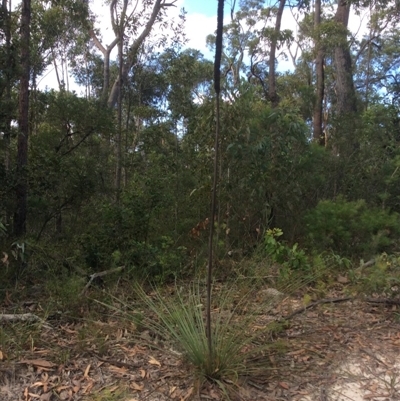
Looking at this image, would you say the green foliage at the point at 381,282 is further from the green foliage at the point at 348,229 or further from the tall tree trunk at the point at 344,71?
the tall tree trunk at the point at 344,71

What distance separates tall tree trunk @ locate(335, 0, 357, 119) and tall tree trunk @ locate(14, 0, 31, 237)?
795 cm

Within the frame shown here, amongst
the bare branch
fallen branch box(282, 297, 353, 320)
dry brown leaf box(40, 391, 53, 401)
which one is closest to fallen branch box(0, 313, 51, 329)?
dry brown leaf box(40, 391, 53, 401)

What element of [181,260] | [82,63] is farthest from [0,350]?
[82,63]

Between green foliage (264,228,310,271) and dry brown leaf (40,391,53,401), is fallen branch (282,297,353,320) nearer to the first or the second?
green foliage (264,228,310,271)

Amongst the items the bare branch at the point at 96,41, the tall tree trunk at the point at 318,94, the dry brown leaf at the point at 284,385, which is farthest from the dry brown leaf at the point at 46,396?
the bare branch at the point at 96,41

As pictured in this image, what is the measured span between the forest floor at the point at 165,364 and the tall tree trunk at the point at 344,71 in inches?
373

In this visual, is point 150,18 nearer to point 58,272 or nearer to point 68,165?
point 68,165

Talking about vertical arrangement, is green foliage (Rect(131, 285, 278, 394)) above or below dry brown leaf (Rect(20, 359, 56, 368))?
above

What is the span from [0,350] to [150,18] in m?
13.9

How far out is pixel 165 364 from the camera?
3.37m

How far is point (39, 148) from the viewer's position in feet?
30.2

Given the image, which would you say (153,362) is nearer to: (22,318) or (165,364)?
(165,364)

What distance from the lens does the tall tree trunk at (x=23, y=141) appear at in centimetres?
730

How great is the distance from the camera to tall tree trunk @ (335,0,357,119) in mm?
12617
